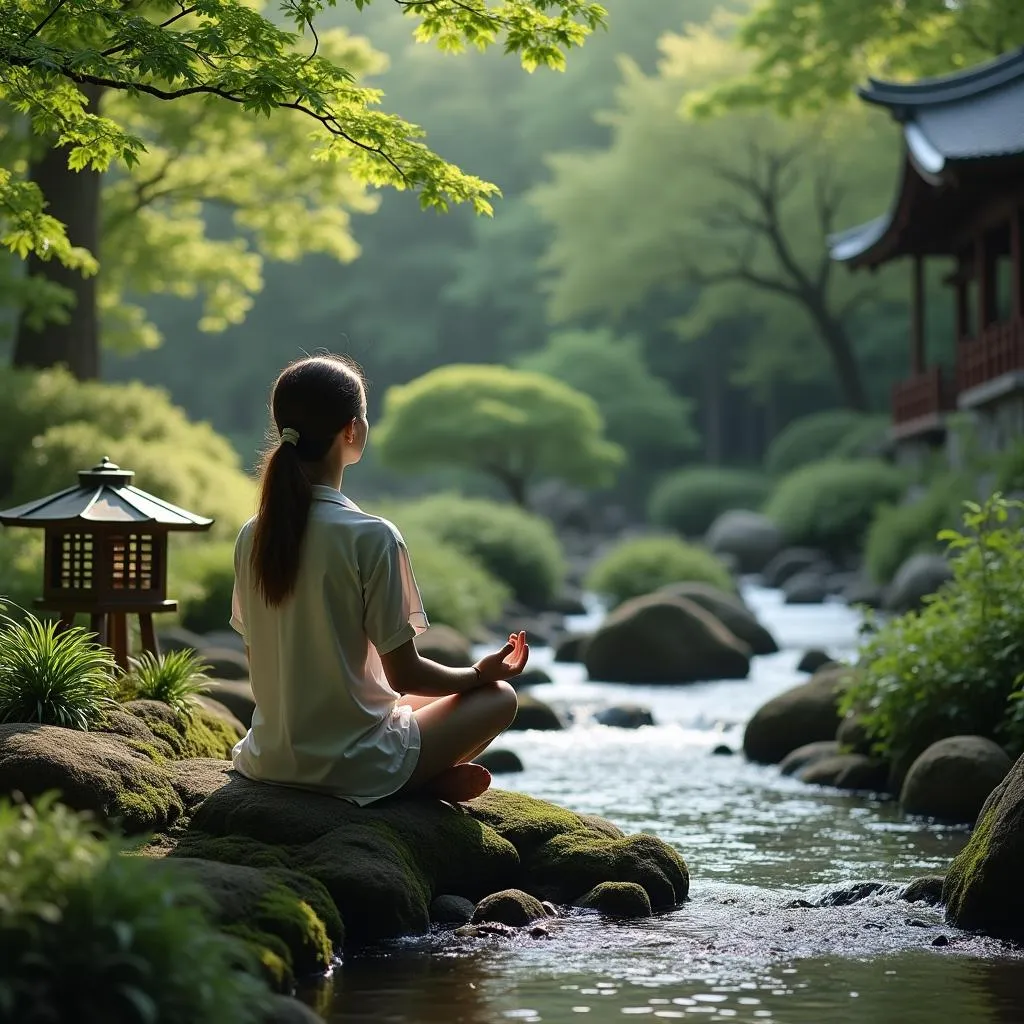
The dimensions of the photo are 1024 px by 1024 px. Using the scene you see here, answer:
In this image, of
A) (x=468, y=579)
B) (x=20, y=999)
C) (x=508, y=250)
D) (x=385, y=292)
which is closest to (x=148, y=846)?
(x=20, y=999)

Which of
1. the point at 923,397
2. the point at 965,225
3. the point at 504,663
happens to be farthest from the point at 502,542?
the point at 504,663

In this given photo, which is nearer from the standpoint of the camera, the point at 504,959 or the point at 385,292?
the point at 504,959

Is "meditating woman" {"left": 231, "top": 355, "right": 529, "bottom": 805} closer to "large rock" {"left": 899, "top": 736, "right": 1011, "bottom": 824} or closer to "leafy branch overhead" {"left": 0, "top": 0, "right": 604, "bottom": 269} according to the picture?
"leafy branch overhead" {"left": 0, "top": 0, "right": 604, "bottom": 269}

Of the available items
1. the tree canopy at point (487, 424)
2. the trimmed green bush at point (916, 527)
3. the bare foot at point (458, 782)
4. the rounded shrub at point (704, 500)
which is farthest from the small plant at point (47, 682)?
the rounded shrub at point (704, 500)

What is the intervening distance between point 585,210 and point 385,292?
43.6 ft

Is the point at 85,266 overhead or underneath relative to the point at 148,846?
overhead

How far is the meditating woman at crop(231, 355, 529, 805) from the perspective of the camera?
504 centimetres

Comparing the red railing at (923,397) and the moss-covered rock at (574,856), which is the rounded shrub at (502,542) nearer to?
the red railing at (923,397)

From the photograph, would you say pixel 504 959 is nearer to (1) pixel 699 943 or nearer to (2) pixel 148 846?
(1) pixel 699 943

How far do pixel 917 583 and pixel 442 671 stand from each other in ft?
46.5

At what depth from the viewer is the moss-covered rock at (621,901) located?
217 inches

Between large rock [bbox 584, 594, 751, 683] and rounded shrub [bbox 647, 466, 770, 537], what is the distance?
19.0 metres

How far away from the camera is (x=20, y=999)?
3020 mm

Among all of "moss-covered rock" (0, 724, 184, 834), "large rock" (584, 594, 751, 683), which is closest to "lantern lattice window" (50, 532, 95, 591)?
"moss-covered rock" (0, 724, 184, 834)
